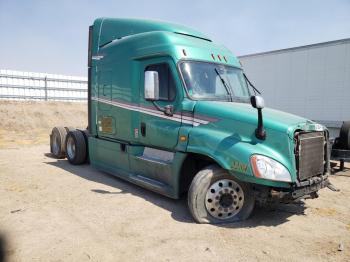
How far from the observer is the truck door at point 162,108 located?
5.00 meters

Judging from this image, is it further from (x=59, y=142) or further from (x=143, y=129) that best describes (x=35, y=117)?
(x=143, y=129)

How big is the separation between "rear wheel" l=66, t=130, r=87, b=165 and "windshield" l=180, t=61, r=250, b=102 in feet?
15.1

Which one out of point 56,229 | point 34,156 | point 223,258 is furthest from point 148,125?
point 34,156

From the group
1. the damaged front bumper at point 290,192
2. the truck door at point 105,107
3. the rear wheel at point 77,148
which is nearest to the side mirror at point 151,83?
the truck door at point 105,107

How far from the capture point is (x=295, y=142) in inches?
164

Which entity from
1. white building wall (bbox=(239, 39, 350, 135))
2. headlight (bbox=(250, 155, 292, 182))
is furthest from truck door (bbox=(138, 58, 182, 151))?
white building wall (bbox=(239, 39, 350, 135))

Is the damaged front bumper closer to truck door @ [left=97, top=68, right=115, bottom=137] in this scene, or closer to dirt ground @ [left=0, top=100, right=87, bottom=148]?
truck door @ [left=97, top=68, right=115, bottom=137]

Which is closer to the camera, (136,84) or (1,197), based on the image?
(1,197)

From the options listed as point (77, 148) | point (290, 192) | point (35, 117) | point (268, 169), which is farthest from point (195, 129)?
point (35, 117)

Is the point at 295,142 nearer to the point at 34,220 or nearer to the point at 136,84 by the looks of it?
the point at 136,84

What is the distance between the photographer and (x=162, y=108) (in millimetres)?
5207

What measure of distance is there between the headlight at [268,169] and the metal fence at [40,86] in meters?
19.5

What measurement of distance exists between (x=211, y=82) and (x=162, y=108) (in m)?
0.96

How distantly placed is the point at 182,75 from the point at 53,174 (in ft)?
14.5
